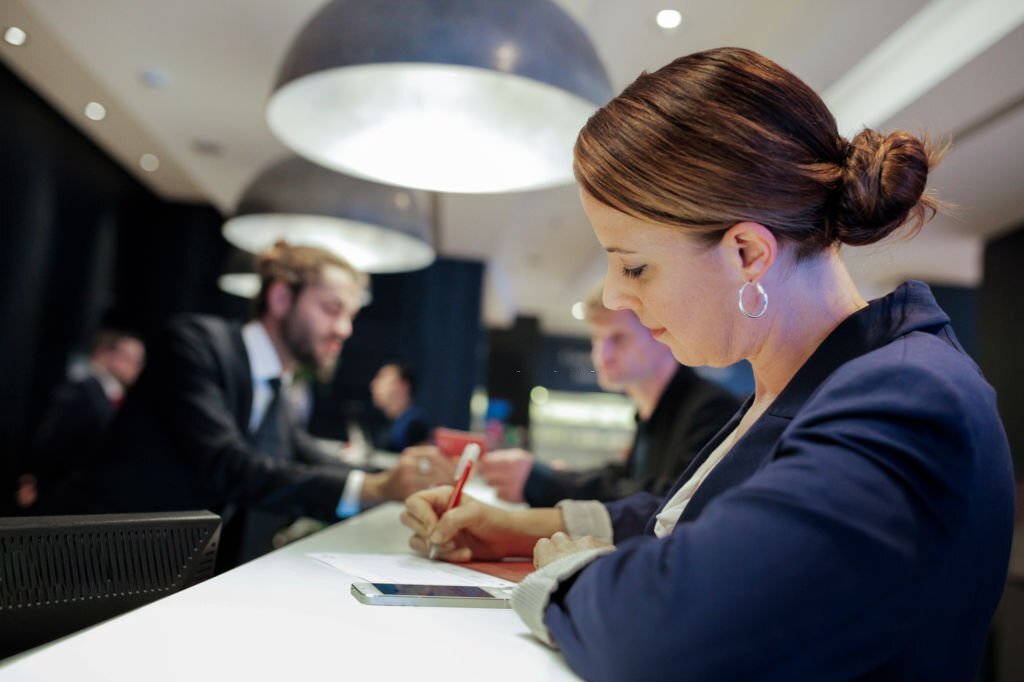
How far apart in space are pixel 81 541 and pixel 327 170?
2060 millimetres

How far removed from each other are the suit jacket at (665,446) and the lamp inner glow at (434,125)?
670 mm

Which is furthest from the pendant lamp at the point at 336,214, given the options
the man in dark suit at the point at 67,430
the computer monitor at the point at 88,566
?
the computer monitor at the point at 88,566

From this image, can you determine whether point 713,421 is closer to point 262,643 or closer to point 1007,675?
point 1007,675

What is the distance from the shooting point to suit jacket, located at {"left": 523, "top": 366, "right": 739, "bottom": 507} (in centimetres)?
196

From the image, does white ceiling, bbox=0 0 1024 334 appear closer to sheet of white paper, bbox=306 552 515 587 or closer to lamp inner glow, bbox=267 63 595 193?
lamp inner glow, bbox=267 63 595 193

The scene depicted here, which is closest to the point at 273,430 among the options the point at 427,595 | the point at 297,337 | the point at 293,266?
the point at 297,337

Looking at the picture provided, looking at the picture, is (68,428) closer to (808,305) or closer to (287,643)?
(287,643)

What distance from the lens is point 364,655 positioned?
0.76m

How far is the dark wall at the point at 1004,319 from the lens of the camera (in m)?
3.75

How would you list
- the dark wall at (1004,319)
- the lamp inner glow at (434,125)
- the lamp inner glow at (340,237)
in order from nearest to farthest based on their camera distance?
the lamp inner glow at (434,125), the lamp inner glow at (340,237), the dark wall at (1004,319)

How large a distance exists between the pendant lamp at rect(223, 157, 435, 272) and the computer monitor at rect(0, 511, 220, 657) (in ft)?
6.05

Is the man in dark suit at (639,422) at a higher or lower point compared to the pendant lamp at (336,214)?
lower

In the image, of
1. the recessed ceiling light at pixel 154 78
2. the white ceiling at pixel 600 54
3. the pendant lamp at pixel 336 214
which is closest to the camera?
the white ceiling at pixel 600 54

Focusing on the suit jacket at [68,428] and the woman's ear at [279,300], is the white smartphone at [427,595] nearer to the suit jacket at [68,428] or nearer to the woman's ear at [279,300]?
the woman's ear at [279,300]
